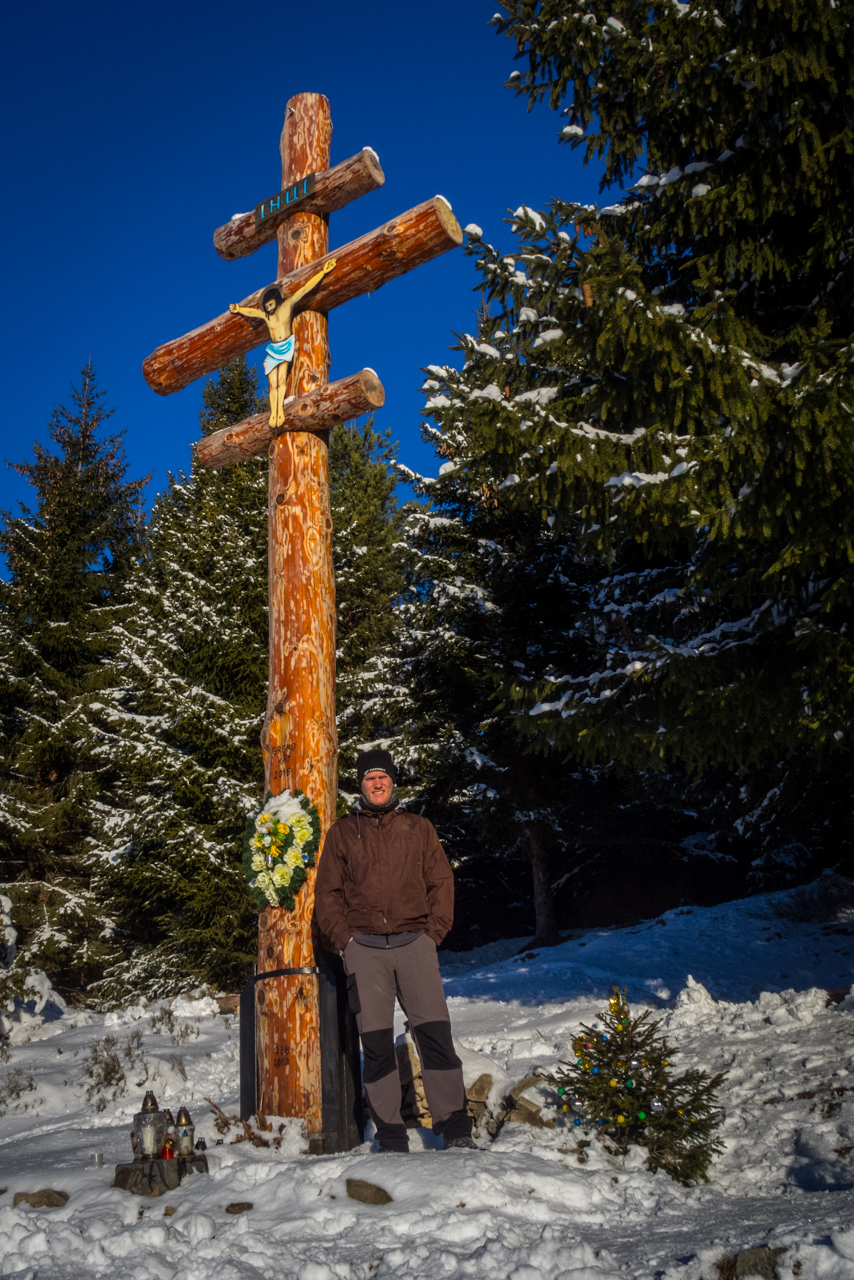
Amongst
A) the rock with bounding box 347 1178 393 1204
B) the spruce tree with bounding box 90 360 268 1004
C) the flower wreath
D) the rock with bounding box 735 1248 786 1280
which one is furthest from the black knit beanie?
the spruce tree with bounding box 90 360 268 1004

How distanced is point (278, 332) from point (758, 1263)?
→ 5.61 metres

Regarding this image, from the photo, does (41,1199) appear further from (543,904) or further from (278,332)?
(543,904)

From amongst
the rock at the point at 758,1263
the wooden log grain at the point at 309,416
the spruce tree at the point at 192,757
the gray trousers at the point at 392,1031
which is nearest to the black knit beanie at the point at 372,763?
the gray trousers at the point at 392,1031

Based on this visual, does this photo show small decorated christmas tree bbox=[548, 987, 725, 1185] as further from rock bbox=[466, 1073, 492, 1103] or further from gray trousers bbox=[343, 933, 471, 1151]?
rock bbox=[466, 1073, 492, 1103]

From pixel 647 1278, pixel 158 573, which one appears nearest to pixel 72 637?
pixel 158 573

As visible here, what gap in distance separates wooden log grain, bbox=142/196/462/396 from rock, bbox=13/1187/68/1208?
5199 millimetres

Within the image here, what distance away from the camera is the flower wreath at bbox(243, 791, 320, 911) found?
509cm

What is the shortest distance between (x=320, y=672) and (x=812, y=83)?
5.06 meters

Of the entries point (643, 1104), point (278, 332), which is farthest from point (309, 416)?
point (643, 1104)

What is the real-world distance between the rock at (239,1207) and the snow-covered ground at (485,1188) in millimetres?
27

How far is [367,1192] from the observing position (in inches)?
142

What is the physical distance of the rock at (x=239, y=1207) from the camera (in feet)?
11.9

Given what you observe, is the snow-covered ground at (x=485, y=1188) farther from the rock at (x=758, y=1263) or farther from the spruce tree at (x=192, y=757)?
the spruce tree at (x=192, y=757)

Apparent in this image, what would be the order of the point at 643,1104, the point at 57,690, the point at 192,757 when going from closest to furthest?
the point at 643,1104 → the point at 192,757 → the point at 57,690
